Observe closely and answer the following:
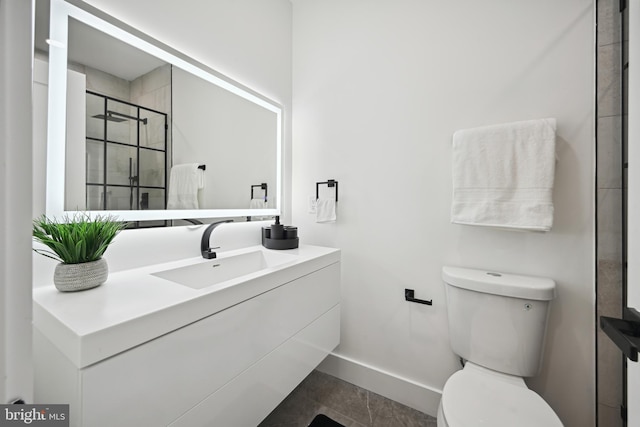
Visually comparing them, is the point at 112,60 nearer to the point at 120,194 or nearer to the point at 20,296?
the point at 120,194

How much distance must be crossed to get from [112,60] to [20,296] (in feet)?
3.70

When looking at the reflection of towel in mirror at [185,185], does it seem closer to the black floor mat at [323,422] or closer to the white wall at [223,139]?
the white wall at [223,139]

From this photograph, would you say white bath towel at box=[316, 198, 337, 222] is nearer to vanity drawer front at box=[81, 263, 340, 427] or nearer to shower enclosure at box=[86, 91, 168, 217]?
vanity drawer front at box=[81, 263, 340, 427]

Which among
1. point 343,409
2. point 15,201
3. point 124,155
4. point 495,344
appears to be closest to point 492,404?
point 495,344

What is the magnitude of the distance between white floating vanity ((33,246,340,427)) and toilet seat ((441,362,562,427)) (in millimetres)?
662

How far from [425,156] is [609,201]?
2.43ft

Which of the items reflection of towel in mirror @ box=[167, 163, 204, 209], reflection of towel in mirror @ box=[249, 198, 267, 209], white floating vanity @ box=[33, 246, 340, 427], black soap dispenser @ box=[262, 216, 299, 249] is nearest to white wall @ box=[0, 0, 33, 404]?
white floating vanity @ box=[33, 246, 340, 427]

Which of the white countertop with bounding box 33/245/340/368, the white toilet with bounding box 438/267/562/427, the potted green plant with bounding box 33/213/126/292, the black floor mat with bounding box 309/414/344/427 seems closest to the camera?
the white countertop with bounding box 33/245/340/368

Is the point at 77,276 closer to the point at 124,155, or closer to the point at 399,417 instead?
the point at 124,155

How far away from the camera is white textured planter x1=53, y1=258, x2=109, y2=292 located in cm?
82

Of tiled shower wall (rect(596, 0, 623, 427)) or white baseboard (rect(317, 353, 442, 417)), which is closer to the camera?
tiled shower wall (rect(596, 0, 623, 427))

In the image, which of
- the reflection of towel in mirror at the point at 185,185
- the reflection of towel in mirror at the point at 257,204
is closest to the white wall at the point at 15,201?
the reflection of towel in mirror at the point at 185,185

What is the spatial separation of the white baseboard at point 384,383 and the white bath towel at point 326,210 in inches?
35.9

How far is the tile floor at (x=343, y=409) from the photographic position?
1.41m
